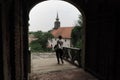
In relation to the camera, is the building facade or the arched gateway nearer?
the arched gateway

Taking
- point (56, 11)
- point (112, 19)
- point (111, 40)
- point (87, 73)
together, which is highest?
point (56, 11)

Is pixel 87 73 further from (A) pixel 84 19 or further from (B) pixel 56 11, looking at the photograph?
(B) pixel 56 11

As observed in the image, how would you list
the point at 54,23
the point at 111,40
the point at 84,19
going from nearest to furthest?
the point at 111,40
the point at 84,19
the point at 54,23

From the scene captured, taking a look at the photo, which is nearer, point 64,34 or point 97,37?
point 97,37

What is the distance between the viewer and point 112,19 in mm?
4137

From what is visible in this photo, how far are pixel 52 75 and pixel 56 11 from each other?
47.8 m

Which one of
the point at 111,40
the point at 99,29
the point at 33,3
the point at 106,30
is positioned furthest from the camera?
the point at 33,3

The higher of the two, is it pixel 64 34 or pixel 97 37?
pixel 64 34

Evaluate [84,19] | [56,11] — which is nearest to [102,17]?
[84,19]

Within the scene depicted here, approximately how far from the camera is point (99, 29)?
16.1 ft

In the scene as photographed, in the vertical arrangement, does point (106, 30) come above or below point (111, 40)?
above

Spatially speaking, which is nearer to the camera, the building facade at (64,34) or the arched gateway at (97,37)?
the arched gateway at (97,37)

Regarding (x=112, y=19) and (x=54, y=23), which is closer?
(x=112, y=19)

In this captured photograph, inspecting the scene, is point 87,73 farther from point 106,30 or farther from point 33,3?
point 33,3
